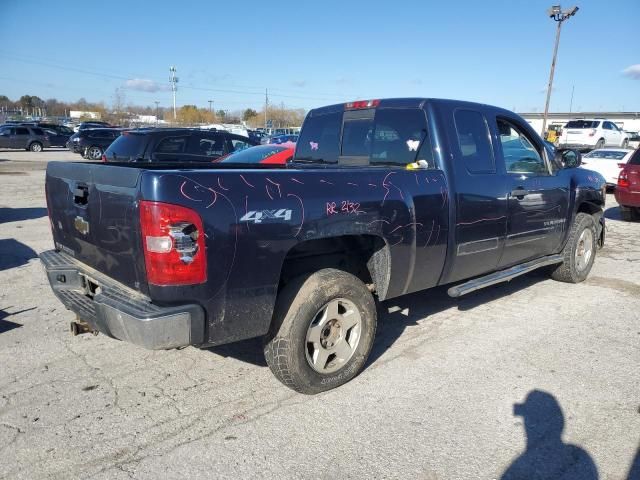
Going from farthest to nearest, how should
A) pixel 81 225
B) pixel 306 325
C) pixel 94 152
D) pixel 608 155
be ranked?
pixel 94 152, pixel 608 155, pixel 81 225, pixel 306 325

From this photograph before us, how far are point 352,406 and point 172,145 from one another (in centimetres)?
935

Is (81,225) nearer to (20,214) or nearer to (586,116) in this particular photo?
(20,214)

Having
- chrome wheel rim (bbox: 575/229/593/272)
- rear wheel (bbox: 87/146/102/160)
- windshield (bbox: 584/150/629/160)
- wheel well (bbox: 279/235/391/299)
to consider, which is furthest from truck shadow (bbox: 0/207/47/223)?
rear wheel (bbox: 87/146/102/160)

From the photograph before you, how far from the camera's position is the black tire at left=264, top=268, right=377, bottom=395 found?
310cm

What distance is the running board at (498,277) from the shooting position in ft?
13.6

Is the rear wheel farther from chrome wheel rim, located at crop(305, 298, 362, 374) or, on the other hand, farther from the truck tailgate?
chrome wheel rim, located at crop(305, 298, 362, 374)

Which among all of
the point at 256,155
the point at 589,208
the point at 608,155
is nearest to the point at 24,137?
the point at 256,155

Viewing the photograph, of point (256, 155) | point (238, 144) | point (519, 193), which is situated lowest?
point (519, 193)

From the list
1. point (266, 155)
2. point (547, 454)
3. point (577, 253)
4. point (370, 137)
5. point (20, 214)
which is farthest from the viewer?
point (20, 214)

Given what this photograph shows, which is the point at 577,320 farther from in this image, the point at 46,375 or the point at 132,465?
the point at 46,375

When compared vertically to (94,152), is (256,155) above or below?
above

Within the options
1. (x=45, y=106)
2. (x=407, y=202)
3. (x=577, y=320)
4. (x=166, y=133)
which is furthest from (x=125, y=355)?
(x=45, y=106)

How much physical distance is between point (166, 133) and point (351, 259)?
8.63 metres

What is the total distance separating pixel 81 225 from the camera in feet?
10.6
